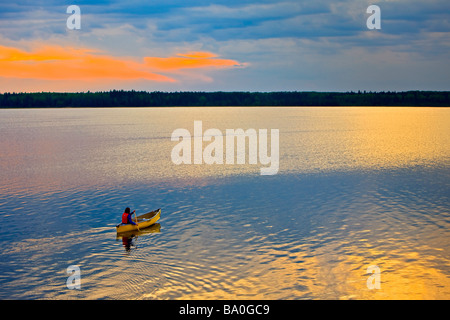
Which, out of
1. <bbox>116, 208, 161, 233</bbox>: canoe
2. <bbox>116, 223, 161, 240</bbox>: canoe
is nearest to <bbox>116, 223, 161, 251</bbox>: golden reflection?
<bbox>116, 223, 161, 240</bbox>: canoe

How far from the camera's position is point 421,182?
44.9 metres

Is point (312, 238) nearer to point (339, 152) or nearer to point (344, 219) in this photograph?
point (344, 219)

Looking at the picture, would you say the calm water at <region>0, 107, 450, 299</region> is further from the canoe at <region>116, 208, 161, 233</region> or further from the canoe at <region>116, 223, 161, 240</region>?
the canoe at <region>116, 208, 161, 233</region>

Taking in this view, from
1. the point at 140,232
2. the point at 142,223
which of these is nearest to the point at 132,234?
the point at 140,232

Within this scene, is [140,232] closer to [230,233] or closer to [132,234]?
[132,234]

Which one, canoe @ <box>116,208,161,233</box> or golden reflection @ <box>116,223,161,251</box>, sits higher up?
canoe @ <box>116,208,161,233</box>

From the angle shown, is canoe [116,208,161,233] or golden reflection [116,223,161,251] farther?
canoe [116,208,161,233]

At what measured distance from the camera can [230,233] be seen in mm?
27875

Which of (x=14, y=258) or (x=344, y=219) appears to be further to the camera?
(x=344, y=219)

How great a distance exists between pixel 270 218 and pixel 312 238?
211 inches

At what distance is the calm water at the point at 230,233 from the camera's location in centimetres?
1998

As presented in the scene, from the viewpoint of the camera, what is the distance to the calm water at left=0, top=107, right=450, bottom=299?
19984 mm
